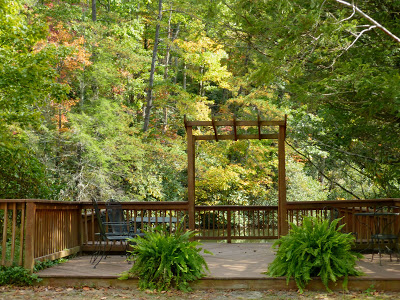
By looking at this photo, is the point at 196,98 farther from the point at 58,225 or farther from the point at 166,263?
the point at 166,263

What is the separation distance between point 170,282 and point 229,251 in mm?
2934

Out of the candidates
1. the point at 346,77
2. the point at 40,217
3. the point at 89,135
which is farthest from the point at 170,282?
the point at 89,135

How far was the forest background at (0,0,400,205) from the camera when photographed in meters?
8.16

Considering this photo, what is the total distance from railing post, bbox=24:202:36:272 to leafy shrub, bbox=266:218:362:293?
316cm

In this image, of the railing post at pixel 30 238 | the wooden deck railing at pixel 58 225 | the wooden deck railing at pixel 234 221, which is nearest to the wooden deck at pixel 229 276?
the railing post at pixel 30 238

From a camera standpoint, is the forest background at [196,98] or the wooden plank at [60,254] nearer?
the wooden plank at [60,254]

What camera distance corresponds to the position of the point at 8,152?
877 cm

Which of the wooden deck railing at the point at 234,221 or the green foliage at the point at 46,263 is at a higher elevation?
the wooden deck railing at the point at 234,221

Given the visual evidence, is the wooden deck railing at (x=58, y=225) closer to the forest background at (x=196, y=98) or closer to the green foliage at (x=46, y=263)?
the green foliage at (x=46, y=263)

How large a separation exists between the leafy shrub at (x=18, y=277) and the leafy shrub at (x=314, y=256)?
3113 mm

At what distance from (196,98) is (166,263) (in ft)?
39.7

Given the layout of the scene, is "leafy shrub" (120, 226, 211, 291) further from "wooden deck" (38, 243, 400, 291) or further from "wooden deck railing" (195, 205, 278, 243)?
"wooden deck railing" (195, 205, 278, 243)

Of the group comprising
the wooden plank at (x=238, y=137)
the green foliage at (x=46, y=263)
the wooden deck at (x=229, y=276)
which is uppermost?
the wooden plank at (x=238, y=137)

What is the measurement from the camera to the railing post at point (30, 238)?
20.6ft
